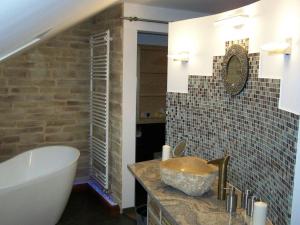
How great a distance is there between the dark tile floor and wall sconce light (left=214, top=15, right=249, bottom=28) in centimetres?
230

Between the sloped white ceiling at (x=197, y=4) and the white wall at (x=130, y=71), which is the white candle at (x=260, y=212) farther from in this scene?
the sloped white ceiling at (x=197, y=4)

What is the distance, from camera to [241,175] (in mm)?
2066

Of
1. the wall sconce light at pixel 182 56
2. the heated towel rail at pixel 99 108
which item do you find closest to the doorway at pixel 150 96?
the heated towel rail at pixel 99 108

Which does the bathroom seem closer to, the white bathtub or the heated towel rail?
the heated towel rail

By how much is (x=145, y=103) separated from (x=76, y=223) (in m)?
1.97

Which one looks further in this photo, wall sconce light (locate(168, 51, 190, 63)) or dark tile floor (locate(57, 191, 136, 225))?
dark tile floor (locate(57, 191, 136, 225))

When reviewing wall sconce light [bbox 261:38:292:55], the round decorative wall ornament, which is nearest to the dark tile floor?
the round decorative wall ornament

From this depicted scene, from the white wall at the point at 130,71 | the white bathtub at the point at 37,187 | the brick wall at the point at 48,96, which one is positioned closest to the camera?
the white bathtub at the point at 37,187

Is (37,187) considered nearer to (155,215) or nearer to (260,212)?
(155,215)

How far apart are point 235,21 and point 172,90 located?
100 cm

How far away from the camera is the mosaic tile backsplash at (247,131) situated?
5.24 feet

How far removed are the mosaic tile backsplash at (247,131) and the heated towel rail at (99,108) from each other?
1073 millimetres

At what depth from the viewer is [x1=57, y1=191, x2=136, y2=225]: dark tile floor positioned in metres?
3.33

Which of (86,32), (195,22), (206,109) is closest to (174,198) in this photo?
(206,109)
